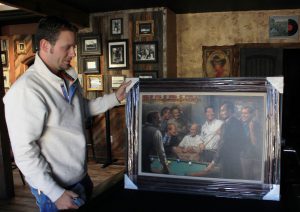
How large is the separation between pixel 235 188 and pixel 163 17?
4.15 metres

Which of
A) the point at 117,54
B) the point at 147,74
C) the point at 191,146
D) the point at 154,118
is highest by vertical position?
the point at 117,54

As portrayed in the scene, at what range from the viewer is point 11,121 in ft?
3.86

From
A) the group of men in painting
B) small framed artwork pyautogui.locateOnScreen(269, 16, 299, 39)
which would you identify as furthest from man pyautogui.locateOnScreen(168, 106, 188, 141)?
small framed artwork pyautogui.locateOnScreen(269, 16, 299, 39)

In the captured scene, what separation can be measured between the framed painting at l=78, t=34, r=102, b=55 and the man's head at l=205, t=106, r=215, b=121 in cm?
437

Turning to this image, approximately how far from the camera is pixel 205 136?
119 cm

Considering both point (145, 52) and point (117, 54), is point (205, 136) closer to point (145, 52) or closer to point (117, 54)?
point (145, 52)

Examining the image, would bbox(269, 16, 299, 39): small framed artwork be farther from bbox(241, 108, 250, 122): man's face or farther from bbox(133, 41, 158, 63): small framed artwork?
bbox(241, 108, 250, 122): man's face

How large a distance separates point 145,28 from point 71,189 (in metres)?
4.08

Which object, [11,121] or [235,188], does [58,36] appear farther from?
[235,188]

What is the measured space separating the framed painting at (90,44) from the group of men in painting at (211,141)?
4.29m

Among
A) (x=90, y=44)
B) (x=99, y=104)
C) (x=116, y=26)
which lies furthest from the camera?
(x=90, y=44)

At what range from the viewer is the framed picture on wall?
5.21 meters

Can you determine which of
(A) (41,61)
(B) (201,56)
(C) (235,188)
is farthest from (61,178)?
(B) (201,56)

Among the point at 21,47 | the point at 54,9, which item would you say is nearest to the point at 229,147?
the point at 54,9
